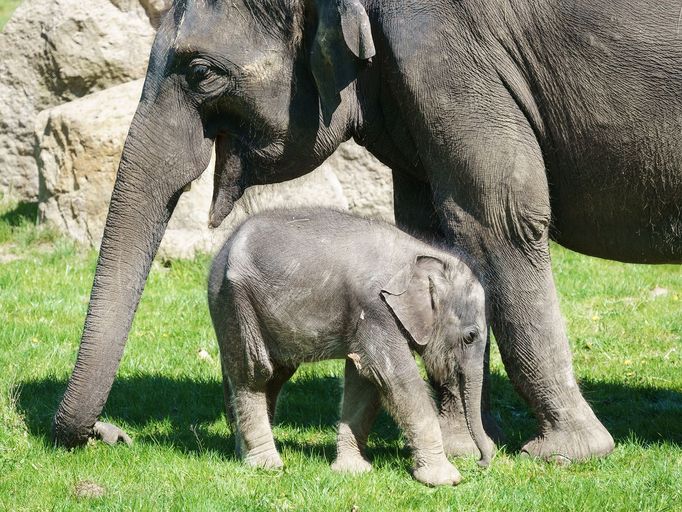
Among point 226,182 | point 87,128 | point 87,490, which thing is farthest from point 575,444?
point 87,128

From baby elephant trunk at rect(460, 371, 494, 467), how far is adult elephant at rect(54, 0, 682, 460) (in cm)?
27


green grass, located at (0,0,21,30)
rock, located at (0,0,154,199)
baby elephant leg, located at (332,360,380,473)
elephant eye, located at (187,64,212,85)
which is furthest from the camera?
green grass, located at (0,0,21,30)

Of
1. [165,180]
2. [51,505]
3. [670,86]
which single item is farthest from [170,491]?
[670,86]

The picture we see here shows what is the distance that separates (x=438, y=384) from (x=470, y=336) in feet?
1.96

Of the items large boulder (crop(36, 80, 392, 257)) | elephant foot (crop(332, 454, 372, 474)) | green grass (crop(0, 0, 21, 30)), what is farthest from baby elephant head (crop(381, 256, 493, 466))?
green grass (crop(0, 0, 21, 30))

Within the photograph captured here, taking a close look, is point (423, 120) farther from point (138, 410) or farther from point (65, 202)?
point (65, 202)

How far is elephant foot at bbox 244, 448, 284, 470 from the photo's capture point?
5.89 meters

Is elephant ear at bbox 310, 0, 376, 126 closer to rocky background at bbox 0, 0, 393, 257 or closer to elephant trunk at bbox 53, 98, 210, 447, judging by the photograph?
elephant trunk at bbox 53, 98, 210, 447

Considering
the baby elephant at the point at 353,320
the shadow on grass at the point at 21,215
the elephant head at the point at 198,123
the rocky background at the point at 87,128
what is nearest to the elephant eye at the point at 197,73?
the elephant head at the point at 198,123

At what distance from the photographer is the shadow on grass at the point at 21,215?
11.7 meters

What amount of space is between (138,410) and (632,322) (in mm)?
3787

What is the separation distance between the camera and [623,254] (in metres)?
6.06

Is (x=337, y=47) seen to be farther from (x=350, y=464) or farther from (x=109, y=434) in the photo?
(x=109, y=434)

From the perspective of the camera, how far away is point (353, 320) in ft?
18.6
